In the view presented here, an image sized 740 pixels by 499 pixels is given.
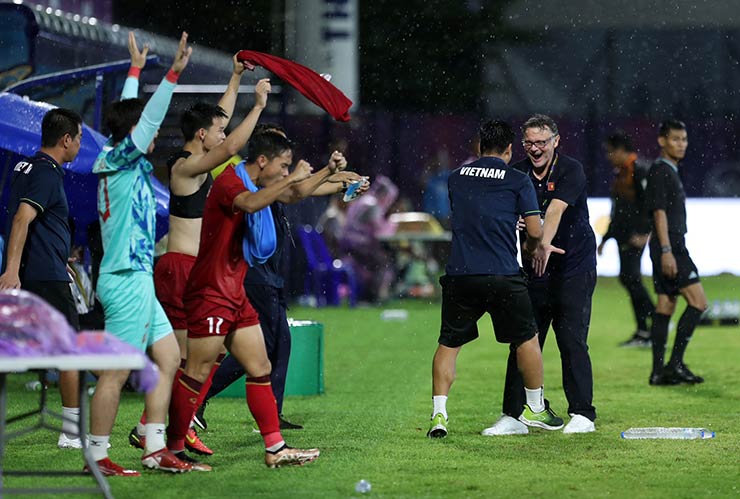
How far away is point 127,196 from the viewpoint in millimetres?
8086

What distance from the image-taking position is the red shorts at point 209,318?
8.23 meters

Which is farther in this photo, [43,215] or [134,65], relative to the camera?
[43,215]

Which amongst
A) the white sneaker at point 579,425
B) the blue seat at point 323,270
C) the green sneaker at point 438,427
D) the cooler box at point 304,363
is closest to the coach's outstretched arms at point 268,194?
the green sneaker at point 438,427

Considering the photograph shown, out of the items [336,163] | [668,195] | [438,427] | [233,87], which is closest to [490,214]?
[438,427]

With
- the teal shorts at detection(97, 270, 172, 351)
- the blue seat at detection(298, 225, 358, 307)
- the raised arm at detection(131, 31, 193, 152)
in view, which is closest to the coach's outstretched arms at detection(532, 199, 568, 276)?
the teal shorts at detection(97, 270, 172, 351)

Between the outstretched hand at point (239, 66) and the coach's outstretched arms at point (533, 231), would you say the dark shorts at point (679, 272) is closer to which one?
the coach's outstretched arms at point (533, 231)

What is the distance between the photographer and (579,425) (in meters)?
9.98

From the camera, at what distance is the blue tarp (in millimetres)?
11273

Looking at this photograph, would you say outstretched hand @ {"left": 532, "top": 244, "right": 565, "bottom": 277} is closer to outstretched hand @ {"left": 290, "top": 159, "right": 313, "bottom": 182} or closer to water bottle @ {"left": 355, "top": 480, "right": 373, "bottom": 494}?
outstretched hand @ {"left": 290, "top": 159, "right": 313, "bottom": 182}

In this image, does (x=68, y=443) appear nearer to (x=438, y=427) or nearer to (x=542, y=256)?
(x=438, y=427)

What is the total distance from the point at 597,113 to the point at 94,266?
24.9 meters

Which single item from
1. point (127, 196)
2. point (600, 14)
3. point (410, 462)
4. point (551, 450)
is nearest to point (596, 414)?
point (551, 450)

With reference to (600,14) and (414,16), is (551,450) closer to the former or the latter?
(414,16)

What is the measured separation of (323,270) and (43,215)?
14320 mm
